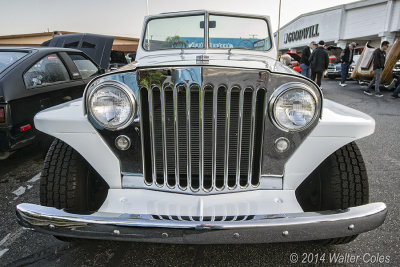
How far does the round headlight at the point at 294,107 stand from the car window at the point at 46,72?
8.76ft

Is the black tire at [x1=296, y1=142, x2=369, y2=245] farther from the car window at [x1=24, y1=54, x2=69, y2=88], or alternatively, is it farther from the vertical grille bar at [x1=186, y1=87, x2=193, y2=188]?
the car window at [x1=24, y1=54, x2=69, y2=88]

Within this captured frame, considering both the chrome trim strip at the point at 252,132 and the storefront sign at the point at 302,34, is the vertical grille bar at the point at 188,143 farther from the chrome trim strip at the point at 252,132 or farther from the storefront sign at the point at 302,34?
the storefront sign at the point at 302,34

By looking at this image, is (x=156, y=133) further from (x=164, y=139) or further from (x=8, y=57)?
(x=8, y=57)

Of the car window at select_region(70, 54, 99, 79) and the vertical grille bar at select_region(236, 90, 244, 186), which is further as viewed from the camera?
the car window at select_region(70, 54, 99, 79)

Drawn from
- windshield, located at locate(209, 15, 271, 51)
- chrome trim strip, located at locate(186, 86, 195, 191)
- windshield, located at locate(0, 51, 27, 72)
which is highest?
windshield, located at locate(209, 15, 271, 51)

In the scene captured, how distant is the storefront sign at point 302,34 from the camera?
27.5 m

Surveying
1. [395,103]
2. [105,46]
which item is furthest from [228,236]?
[395,103]

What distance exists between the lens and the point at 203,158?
1545 mm

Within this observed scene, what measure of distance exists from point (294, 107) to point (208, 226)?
2.58 ft

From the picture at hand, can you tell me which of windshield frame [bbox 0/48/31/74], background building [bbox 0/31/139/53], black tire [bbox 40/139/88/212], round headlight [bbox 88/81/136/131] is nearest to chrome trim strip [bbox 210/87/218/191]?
round headlight [bbox 88/81/136/131]

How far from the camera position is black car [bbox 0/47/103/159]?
2.55m

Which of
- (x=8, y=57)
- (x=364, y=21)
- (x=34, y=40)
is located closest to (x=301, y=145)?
(x=8, y=57)

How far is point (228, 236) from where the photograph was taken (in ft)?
4.07

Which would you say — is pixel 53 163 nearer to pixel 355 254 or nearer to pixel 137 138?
pixel 137 138
